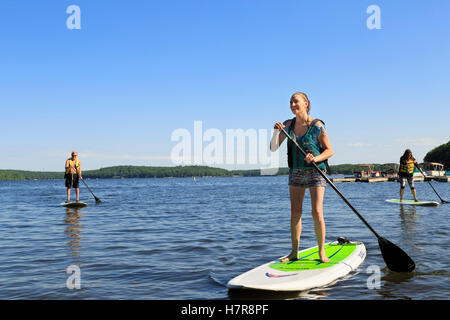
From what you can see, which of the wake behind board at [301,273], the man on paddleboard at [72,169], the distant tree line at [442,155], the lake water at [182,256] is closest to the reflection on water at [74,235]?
the lake water at [182,256]

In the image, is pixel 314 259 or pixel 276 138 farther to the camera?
pixel 314 259

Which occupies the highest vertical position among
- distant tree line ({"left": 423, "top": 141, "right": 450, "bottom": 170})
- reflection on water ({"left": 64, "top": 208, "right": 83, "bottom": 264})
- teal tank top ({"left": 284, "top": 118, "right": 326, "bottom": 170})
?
distant tree line ({"left": 423, "top": 141, "right": 450, "bottom": 170})

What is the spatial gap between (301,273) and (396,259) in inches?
69.1

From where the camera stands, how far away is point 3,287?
5.47m

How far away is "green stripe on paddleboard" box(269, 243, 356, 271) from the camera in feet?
18.5

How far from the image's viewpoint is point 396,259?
599 centimetres

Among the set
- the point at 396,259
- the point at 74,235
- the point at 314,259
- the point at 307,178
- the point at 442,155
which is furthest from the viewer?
the point at 442,155

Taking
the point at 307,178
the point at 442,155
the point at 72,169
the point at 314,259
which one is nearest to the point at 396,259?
the point at 314,259

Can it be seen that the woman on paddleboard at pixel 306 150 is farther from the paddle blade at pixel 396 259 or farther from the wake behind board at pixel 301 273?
the paddle blade at pixel 396 259

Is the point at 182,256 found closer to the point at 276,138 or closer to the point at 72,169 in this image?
the point at 276,138

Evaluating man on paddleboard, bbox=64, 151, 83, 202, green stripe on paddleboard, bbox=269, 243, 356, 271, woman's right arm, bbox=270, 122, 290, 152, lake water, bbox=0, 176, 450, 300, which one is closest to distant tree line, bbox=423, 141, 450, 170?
lake water, bbox=0, 176, 450, 300

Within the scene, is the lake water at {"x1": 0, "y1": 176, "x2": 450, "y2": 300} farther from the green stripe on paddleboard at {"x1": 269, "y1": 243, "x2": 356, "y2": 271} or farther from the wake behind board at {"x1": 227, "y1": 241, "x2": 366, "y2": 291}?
the green stripe on paddleboard at {"x1": 269, "y1": 243, "x2": 356, "y2": 271}
